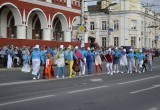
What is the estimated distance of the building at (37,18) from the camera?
39.1 meters

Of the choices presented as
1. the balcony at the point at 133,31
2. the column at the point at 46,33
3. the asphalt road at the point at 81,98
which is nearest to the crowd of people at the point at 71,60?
the asphalt road at the point at 81,98

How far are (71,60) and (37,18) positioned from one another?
2399 cm

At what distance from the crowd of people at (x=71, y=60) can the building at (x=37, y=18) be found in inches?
241

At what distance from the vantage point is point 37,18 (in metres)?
46.3

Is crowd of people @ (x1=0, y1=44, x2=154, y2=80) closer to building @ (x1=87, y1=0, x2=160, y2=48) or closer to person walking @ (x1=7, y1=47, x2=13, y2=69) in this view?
person walking @ (x1=7, y1=47, x2=13, y2=69)

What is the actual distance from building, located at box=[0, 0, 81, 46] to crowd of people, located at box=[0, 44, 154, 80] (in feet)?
20.1

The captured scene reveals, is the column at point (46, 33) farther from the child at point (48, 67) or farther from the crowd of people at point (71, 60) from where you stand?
the child at point (48, 67)

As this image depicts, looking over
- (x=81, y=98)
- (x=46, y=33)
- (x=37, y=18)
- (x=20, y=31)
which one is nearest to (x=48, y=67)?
(x=81, y=98)

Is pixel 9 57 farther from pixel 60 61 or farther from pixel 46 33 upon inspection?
pixel 46 33

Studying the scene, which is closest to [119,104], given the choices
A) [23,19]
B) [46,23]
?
[23,19]

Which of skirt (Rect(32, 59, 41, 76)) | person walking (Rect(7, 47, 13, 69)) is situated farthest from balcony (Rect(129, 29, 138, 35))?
skirt (Rect(32, 59, 41, 76))

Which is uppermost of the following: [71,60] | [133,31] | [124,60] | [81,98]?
[133,31]

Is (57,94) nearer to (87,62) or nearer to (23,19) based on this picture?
(87,62)

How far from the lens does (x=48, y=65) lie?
70.2 feet
